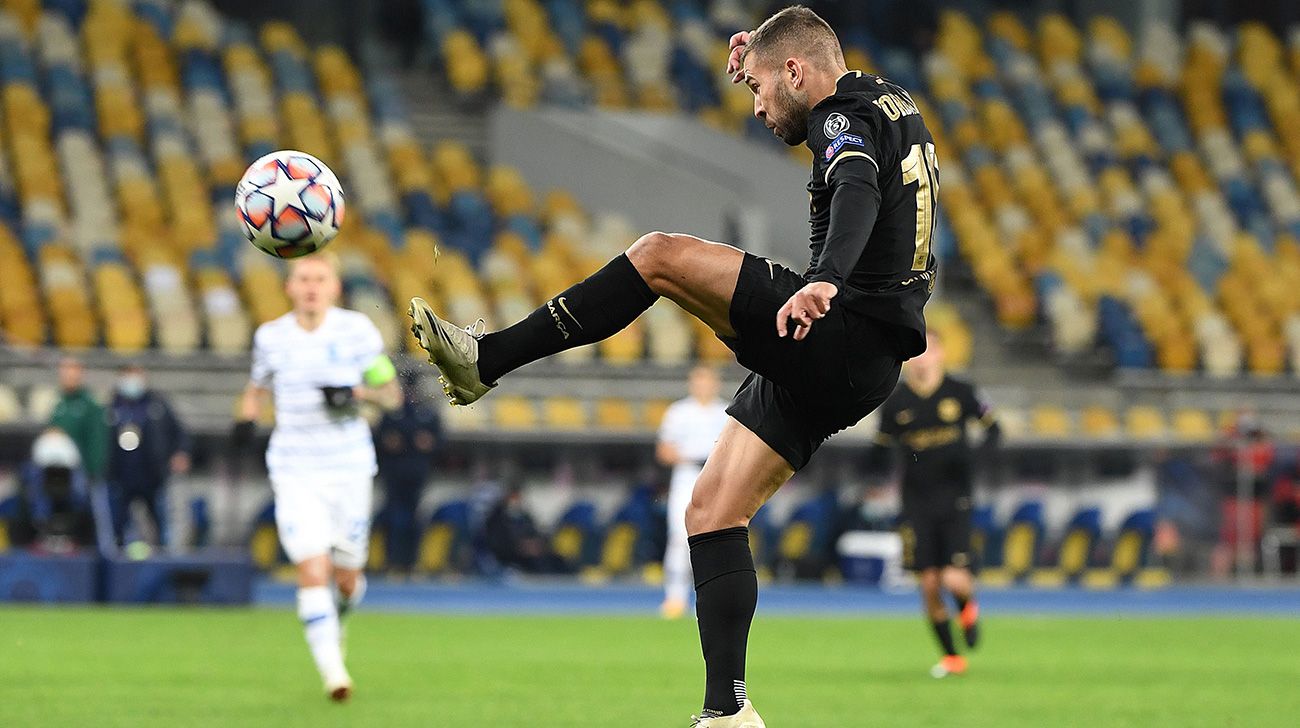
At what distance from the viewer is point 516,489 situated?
21.1 m

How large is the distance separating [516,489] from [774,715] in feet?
39.3

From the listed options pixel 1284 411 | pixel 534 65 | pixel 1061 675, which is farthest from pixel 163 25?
pixel 1061 675

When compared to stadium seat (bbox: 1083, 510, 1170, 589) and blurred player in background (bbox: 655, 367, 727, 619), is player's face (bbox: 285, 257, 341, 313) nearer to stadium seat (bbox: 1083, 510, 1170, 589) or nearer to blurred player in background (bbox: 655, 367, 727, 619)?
blurred player in background (bbox: 655, 367, 727, 619)

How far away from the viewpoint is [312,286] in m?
9.97

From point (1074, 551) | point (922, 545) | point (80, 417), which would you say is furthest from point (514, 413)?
point (922, 545)

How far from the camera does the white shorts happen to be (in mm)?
9695

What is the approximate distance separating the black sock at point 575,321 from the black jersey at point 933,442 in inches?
283

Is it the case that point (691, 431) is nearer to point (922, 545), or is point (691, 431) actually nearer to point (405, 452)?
point (405, 452)

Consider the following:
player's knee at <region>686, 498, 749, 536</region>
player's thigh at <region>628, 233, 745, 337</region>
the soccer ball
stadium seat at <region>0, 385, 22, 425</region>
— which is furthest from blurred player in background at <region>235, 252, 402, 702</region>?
stadium seat at <region>0, 385, 22, 425</region>

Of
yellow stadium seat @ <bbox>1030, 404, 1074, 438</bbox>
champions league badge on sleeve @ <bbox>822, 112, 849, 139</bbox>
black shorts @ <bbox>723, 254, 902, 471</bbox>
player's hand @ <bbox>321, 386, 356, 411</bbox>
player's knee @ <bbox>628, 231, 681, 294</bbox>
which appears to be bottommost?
black shorts @ <bbox>723, 254, 902, 471</bbox>

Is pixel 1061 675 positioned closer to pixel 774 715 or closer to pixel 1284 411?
pixel 774 715

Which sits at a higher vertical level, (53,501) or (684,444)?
(684,444)

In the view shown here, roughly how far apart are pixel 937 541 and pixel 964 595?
40 centimetres

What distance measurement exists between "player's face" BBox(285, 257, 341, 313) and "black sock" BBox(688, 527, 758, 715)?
4297 mm
